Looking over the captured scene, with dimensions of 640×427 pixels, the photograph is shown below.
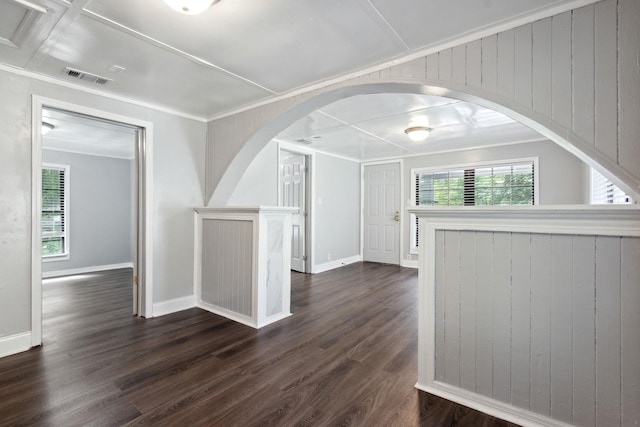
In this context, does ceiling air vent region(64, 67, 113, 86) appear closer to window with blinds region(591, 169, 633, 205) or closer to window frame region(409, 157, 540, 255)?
window with blinds region(591, 169, 633, 205)

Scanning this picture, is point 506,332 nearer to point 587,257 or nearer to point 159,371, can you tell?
point 587,257

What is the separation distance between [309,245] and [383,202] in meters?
2.00

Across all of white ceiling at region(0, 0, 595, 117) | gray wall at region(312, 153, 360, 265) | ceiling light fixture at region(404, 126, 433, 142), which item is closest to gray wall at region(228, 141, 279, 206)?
gray wall at region(312, 153, 360, 265)

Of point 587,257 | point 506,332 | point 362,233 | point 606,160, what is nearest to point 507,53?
point 606,160

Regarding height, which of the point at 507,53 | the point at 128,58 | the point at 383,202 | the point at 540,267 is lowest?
the point at 540,267

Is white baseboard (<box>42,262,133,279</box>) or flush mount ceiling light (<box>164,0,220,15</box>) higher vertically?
flush mount ceiling light (<box>164,0,220,15</box>)

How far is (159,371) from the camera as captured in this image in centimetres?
214

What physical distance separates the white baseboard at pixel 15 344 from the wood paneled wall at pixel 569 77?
Answer: 3551mm

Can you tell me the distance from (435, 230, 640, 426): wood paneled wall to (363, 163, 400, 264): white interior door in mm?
4480

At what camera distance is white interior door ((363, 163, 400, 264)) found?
6316mm

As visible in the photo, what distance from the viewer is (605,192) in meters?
3.41

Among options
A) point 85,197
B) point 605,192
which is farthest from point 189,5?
point 85,197

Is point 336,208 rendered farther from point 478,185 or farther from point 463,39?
point 463,39

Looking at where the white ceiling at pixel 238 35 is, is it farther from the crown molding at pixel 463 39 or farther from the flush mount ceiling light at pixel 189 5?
the flush mount ceiling light at pixel 189 5
